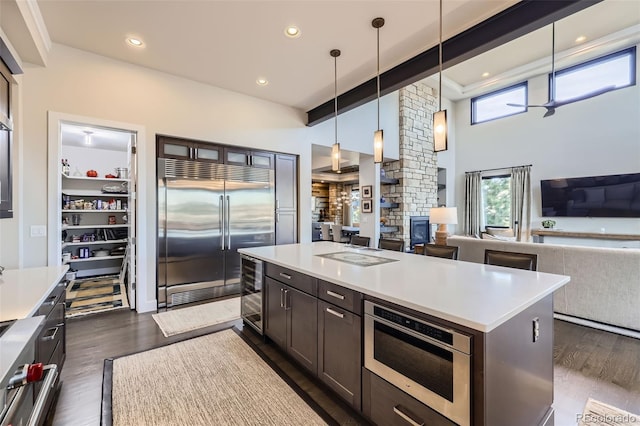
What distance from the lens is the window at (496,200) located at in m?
7.62

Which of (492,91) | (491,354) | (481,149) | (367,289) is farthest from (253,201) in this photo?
(492,91)

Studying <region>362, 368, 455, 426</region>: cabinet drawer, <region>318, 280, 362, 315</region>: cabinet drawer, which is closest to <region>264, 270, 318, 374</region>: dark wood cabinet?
<region>318, 280, 362, 315</region>: cabinet drawer

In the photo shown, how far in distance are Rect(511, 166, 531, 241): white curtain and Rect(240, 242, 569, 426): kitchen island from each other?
6.14 metres

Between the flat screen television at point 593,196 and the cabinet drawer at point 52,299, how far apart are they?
29.2ft

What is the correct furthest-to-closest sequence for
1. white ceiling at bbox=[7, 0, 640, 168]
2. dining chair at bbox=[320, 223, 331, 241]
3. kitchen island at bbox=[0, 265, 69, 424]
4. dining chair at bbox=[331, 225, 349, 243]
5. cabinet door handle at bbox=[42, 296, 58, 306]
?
dining chair at bbox=[320, 223, 331, 241], dining chair at bbox=[331, 225, 349, 243], white ceiling at bbox=[7, 0, 640, 168], cabinet door handle at bbox=[42, 296, 58, 306], kitchen island at bbox=[0, 265, 69, 424]

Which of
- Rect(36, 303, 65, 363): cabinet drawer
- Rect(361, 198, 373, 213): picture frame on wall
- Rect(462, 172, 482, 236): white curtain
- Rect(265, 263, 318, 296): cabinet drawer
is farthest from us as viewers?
Rect(462, 172, 482, 236): white curtain

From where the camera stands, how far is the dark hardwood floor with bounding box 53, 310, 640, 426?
6.14ft

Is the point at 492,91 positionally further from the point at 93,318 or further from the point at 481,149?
the point at 93,318

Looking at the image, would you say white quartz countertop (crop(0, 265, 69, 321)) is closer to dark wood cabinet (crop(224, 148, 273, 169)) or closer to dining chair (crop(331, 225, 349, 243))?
dark wood cabinet (crop(224, 148, 273, 169))

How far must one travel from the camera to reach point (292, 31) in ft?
9.62

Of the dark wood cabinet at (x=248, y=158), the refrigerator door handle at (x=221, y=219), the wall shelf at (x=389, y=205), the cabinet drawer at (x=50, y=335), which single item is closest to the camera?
the cabinet drawer at (x=50, y=335)

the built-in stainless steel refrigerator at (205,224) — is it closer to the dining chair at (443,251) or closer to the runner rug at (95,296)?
the runner rug at (95,296)

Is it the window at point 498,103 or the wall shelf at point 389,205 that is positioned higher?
the window at point 498,103

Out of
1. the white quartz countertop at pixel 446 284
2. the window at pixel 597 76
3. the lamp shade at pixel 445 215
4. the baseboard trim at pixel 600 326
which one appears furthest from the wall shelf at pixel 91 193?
the window at pixel 597 76
